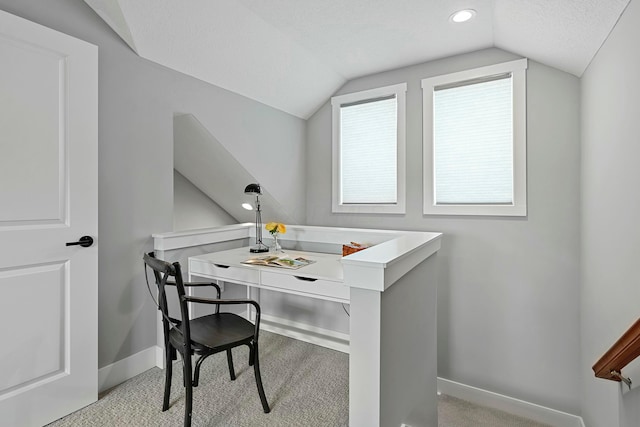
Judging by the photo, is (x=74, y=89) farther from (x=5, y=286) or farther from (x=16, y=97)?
(x=5, y=286)

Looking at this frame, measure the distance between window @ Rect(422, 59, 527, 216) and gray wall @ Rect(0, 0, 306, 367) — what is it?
1928mm

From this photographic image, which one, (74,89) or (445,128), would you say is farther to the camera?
(445,128)

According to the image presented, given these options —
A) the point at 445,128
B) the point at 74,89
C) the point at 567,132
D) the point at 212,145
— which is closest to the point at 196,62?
the point at 212,145

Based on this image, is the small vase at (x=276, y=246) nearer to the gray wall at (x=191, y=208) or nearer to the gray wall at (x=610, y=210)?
the gray wall at (x=191, y=208)

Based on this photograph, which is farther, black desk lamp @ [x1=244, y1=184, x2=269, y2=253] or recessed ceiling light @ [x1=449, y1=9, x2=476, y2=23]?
black desk lamp @ [x1=244, y1=184, x2=269, y2=253]

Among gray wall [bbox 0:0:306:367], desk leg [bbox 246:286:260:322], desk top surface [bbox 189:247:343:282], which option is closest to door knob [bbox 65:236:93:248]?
gray wall [bbox 0:0:306:367]

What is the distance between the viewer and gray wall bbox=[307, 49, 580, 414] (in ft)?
8.07


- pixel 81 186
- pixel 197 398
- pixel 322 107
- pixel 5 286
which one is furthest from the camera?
pixel 322 107

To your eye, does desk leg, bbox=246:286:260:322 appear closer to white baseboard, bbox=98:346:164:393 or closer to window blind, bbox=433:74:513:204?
→ white baseboard, bbox=98:346:164:393

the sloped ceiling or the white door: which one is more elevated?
the sloped ceiling

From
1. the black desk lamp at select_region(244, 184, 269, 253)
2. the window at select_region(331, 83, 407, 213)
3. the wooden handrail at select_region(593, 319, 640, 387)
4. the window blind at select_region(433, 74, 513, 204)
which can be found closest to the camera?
the wooden handrail at select_region(593, 319, 640, 387)

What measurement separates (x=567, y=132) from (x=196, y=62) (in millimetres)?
2786

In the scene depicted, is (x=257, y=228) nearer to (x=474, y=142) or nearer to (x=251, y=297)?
(x=251, y=297)

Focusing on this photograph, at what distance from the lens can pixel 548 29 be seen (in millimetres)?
1949
